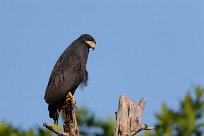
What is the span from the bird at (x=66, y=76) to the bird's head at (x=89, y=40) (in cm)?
5

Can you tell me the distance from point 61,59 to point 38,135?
4.29 feet

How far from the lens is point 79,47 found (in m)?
8.20

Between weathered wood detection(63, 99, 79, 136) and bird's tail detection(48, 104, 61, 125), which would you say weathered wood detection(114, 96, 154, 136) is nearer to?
weathered wood detection(63, 99, 79, 136)

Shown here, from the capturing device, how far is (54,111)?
7242mm

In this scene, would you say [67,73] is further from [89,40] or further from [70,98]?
[89,40]

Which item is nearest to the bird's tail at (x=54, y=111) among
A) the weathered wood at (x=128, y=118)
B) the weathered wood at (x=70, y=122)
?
the weathered wood at (x=70, y=122)

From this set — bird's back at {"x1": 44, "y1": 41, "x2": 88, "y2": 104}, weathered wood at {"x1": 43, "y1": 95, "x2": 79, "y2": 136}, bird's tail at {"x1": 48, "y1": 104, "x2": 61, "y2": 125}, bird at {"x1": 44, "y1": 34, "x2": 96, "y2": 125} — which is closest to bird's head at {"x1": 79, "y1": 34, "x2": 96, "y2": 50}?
bird at {"x1": 44, "y1": 34, "x2": 96, "y2": 125}

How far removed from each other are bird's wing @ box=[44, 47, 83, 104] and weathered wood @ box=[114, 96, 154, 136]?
1261 millimetres

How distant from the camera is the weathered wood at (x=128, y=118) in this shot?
20.3 ft

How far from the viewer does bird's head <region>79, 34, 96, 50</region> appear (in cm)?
845

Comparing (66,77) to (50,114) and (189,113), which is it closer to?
(50,114)

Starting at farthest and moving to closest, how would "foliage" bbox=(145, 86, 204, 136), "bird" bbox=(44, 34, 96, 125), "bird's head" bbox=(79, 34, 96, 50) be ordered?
"bird's head" bbox=(79, 34, 96, 50)
"bird" bbox=(44, 34, 96, 125)
"foliage" bbox=(145, 86, 204, 136)

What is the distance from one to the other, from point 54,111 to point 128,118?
54.2 inches

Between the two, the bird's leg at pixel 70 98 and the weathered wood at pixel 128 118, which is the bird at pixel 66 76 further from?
the weathered wood at pixel 128 118
